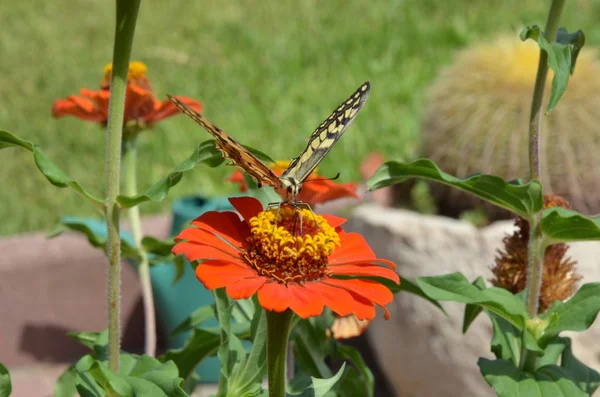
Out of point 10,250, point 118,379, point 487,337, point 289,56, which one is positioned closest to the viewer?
point 118,379

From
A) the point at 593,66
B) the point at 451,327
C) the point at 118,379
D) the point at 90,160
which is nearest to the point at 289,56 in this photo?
the point at 90,160

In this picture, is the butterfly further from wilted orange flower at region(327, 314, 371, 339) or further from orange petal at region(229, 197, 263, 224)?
wilted orange flower at region(327, 314, 371, 339)

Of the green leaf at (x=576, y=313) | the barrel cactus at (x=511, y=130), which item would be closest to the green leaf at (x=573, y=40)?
the green leaf at (x=576, y=313)

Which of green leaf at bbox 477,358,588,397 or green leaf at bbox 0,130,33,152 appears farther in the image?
green leaf at bbox 477,358,588,397

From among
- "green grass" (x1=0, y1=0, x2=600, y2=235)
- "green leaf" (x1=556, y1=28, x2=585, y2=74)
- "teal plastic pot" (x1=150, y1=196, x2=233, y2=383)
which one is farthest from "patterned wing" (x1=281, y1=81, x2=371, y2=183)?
"green grass" (x1=0, y1=0, x2=600, y2=235)

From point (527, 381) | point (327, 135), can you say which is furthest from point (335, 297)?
point (527, 381)

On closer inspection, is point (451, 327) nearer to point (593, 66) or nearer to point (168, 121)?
point (593, 66)
